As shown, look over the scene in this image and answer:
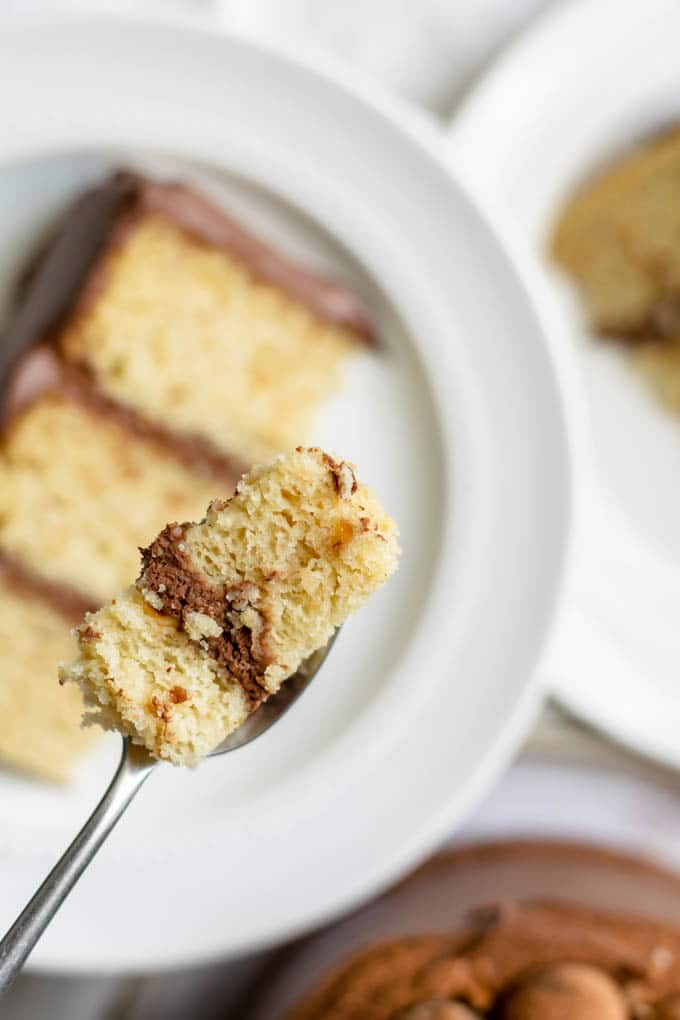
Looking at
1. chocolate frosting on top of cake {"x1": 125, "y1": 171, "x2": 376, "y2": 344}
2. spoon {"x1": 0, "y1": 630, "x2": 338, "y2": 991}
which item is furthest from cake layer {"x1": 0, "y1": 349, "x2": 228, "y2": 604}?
spoon {"x1": 0, "y1": 630, "x2": 338, "y2": 991}

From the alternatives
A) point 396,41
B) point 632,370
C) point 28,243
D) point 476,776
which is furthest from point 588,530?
point 28,243

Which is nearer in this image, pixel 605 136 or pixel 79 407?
pixel 79 407

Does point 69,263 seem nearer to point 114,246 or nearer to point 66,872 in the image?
point 114,246

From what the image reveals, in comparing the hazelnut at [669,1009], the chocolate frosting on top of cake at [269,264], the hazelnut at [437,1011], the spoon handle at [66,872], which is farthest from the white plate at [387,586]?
the spoon handle at [66,872]

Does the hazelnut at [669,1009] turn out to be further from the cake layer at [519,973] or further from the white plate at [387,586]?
the white plate at [387,586]

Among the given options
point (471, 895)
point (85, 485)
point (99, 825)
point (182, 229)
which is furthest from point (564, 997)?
point (182, 229)

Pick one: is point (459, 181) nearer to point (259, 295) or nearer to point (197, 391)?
point (259, 295)

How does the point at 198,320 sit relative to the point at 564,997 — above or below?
above
